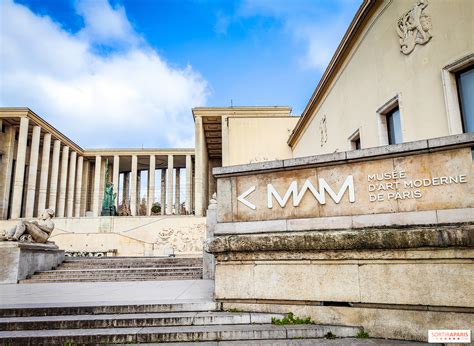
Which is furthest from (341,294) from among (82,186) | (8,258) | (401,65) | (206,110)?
(82,186)

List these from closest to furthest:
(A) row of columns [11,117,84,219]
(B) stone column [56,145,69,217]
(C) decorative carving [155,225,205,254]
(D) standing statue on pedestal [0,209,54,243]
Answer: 1. (D) standing statue on pedestal [0,209,54,243]
2. (C) decorative carving [155,225,205,254]
3. (A) row of columns [11,117,84,219]
4. (B) stone column [56,145,69,217]

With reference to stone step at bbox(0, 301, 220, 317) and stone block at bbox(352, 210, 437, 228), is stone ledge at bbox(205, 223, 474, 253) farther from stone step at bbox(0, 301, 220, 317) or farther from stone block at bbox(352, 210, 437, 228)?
stone step at bbox(0, 301, 220, 317)

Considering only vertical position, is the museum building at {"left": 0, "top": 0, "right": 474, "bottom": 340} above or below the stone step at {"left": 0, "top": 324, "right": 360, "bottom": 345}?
above

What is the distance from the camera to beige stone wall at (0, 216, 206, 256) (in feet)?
88.0

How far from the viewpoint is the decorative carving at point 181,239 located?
28.3 metres

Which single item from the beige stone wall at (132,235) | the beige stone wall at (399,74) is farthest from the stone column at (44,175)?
the beige stone wall at (399,74)

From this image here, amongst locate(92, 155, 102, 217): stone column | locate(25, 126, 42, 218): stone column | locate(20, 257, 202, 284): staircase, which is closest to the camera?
locate(20, 257, 202, 284): staircase

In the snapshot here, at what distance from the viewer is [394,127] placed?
1132cm

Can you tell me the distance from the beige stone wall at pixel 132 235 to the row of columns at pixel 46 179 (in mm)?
6760

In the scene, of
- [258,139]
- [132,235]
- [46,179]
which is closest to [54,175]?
[46,179]

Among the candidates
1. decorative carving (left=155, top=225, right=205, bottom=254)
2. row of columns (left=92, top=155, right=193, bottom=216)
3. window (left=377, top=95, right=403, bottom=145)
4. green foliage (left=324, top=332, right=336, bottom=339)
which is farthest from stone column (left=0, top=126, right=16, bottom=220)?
green foliage (left=324, top=332, right=336, bottom=339)

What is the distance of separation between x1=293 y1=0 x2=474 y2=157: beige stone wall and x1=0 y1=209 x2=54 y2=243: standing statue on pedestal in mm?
11738

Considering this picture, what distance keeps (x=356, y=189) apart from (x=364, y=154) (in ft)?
1.68

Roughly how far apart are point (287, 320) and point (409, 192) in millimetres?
2378
